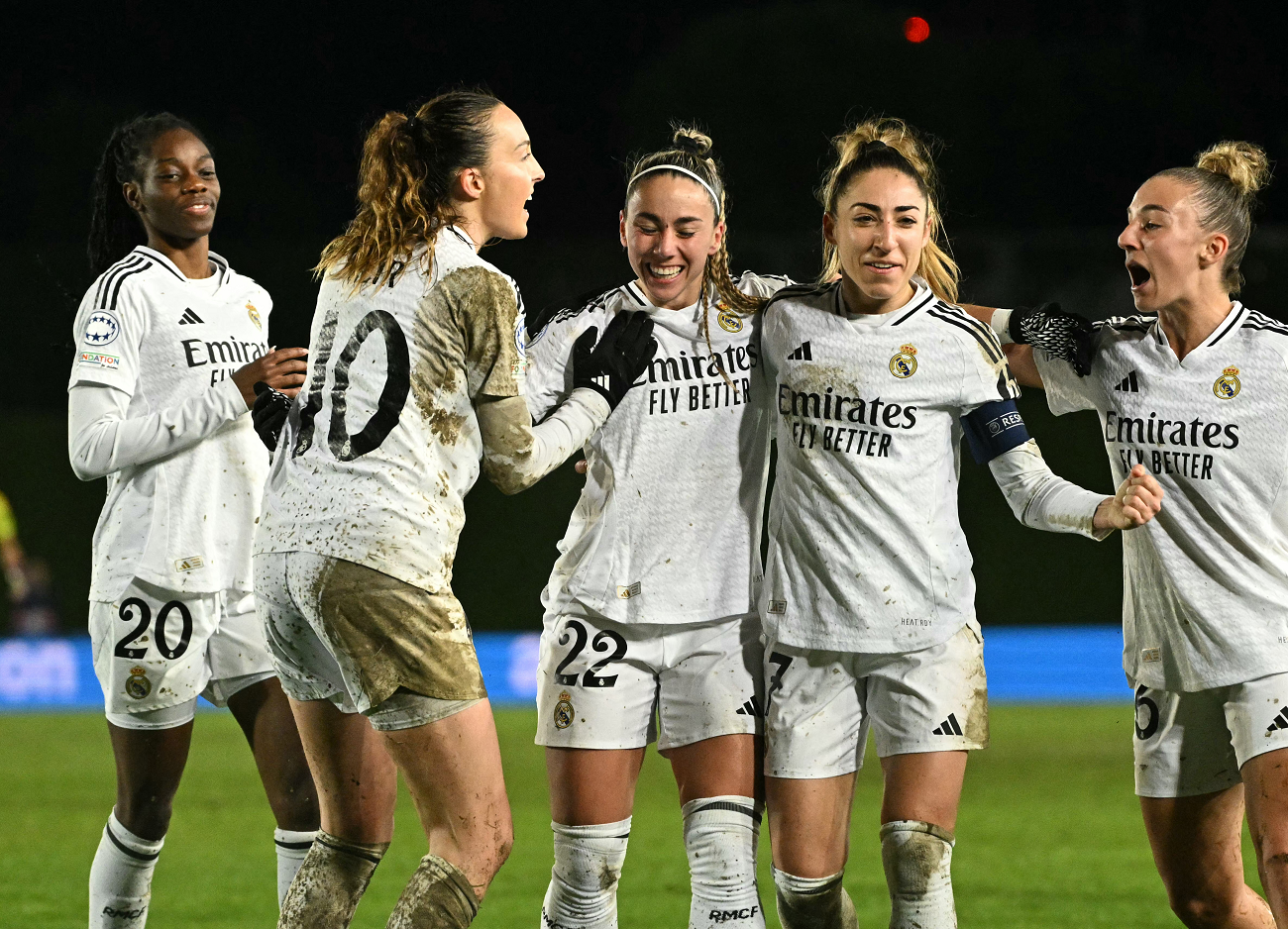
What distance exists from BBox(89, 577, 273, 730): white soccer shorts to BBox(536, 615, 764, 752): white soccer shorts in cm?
87

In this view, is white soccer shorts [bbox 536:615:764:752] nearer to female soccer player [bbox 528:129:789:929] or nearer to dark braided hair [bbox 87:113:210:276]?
female soccer player [bbox 528:129:789:929]

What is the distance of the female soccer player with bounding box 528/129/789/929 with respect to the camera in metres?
3.69

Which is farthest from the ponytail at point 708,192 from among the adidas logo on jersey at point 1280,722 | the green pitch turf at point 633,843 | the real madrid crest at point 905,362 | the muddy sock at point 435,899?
the green pitch turf at point 633,843

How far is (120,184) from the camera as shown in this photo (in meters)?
4.39

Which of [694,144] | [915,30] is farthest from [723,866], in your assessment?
[915,30]

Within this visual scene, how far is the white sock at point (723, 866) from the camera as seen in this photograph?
357 cm

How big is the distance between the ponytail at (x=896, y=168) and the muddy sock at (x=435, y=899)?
5.62 feet

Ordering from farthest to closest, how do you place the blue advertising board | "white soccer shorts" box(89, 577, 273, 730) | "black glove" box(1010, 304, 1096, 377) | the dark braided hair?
the blue advertising board < the dark braided hair < "white soccer shorts" box(89, 577, 273, 730) < "black glove" box(1010, 304, 1096, 377)

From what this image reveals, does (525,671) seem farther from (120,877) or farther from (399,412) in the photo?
(399,412)

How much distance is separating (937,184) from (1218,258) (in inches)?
27.5

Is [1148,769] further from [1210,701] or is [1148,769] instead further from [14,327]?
[14,327]

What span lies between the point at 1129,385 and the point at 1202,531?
0.39 metres

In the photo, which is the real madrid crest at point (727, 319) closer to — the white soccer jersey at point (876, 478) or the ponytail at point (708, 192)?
the ponytail at point (708, 192)

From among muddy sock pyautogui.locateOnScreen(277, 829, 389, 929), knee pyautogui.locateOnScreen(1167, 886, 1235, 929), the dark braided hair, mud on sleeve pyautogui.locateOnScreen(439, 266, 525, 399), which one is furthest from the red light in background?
muddy sock pyautogui.locateOnScreen(277, 829, 389, 929)
